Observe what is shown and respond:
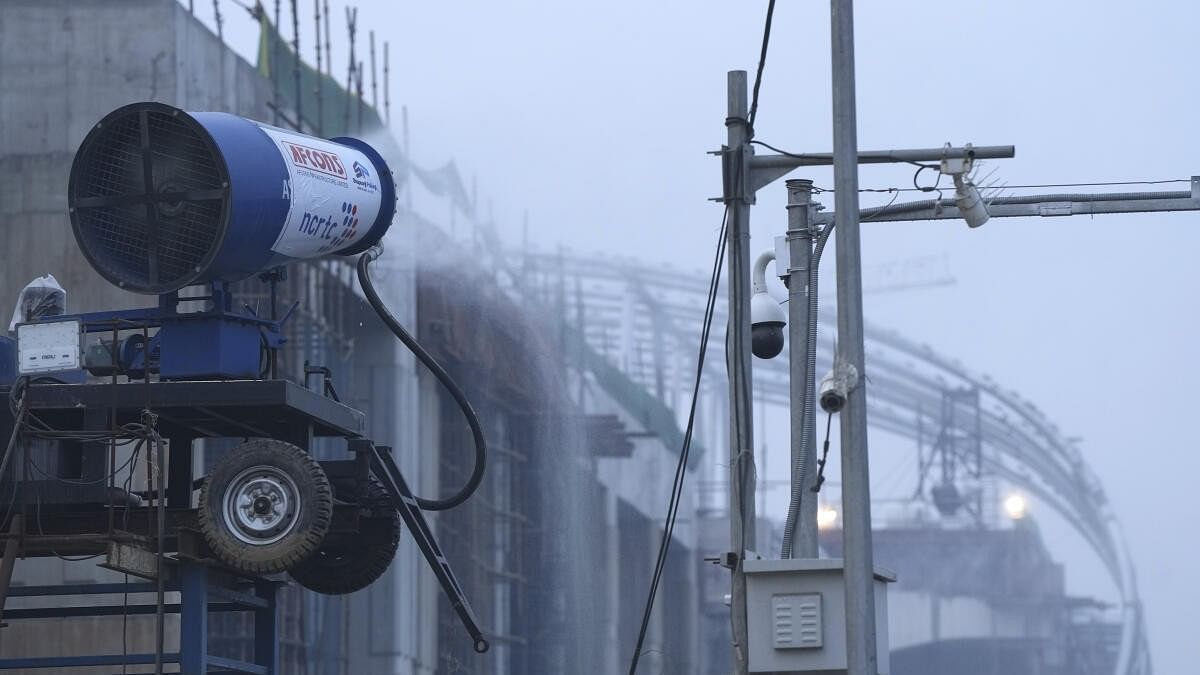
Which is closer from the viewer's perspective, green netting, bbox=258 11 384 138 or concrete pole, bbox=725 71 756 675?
concrete pole, bbox=725 71 756 675

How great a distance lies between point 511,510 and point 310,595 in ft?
31.5

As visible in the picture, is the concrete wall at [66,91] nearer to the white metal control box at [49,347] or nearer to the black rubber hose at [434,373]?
the black rubber hose at [434,373]

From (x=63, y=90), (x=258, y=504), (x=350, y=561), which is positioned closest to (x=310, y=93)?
(x=63, y=90)

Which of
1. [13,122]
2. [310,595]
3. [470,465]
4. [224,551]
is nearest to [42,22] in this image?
[13,122]

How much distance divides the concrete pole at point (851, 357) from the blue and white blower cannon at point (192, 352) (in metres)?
4.72

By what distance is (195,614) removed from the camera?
49.6 feet

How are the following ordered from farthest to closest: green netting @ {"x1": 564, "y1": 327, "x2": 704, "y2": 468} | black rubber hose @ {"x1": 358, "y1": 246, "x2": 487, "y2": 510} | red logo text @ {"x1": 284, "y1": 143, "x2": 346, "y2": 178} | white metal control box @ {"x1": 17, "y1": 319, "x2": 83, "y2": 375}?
green netting @ {"x1": 564, "y1": 327, "x2": 704, "y2": 468}
black rubber hose @ {"x1": 358, "y1": 246, "x2": 487, "y2": 510}
white metal control box @ {"x1": 17, "y1": 319, "x2": 83, "y2": 375}
red logo text @ {"x1": 284, "y1": 143, "x2": 346, "y2": 178}

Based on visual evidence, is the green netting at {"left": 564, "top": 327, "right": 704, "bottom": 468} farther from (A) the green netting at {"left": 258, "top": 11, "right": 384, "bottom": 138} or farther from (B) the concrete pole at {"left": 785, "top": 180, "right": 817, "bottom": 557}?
(B) the concrete pole at {"left": 785, "top": 180, "right": 817, "bottom": 557}

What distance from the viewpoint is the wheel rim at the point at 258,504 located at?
14461 millimetres

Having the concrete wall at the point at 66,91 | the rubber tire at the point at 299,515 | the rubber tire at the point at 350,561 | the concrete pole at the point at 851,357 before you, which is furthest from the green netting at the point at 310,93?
the concrete pole at the point at 851,357

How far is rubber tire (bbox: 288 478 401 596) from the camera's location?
666 inches

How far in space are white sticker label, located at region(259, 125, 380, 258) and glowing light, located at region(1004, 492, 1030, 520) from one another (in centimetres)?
5106

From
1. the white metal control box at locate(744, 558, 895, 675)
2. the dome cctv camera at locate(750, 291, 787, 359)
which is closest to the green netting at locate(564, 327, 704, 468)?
the dome cctv camera at locate(750, 291, 787, 359)

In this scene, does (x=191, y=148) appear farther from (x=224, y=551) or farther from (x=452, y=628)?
(x=452, y=628)
